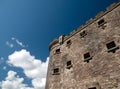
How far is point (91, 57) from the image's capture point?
44.9 feet

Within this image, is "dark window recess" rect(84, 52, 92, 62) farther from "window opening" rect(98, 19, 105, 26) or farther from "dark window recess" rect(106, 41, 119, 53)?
"window opening" rect(98, 19, 105, 26)

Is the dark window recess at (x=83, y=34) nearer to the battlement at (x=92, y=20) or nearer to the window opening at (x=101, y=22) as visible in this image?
the battlement at (x=92, y=20)

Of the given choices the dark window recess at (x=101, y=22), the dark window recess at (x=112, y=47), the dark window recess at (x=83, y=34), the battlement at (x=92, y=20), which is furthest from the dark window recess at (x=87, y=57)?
the battlement at (x=92, y=20)

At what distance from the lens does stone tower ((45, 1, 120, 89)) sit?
11.7 meters

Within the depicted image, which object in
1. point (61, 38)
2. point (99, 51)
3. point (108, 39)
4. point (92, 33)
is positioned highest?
point (61, 38)

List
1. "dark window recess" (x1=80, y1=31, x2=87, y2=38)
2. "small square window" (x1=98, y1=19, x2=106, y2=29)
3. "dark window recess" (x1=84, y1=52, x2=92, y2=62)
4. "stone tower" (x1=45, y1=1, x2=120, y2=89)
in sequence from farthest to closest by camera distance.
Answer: "dark window recess" (x1=80, y1=31, x2=87, y2=38) < "small square window" (x1=98, y1=19, x2=106, y2=29) < "dark window recess" (x1=84, y1=52, x2=92, y2=62) < "stone tower" (x1=45, y1=1, x2=120, y2=89)

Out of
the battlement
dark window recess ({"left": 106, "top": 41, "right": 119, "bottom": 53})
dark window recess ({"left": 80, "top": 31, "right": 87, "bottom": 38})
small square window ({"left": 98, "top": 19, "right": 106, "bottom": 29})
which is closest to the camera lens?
dark window recess ({"left": 106, "top": 41, "right": 119, "bottom": 53})

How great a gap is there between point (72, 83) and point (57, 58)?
5225 mm

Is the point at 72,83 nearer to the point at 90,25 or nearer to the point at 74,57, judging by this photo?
the point at 74,57

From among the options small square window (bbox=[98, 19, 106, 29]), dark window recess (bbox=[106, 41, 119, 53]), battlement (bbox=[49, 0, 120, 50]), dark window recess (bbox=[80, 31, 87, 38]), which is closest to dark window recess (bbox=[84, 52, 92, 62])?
dark window recess (bbox=[106, 41, 119, 53])

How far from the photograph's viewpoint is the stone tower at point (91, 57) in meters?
11.7

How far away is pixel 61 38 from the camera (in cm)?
2006

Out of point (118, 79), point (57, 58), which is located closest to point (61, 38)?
point (57, 58)

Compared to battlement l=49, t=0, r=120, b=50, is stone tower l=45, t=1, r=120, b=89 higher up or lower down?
lower down
